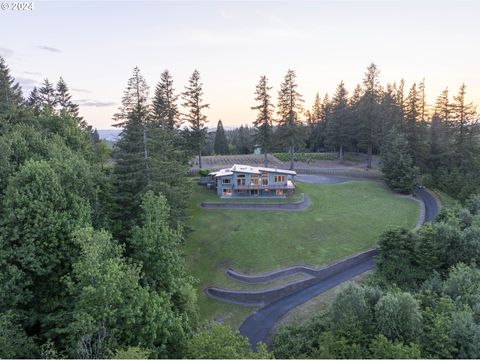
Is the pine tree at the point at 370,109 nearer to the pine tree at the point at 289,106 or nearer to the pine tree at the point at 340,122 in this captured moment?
the pine tree at the point at 340,122

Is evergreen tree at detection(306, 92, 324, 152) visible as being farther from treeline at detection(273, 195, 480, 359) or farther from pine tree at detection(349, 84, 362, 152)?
treeline at detection(273, 195, 480, 359)

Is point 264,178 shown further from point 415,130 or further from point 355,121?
point 355,121

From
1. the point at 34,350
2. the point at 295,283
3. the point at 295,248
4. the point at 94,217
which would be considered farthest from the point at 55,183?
the point at 295,248

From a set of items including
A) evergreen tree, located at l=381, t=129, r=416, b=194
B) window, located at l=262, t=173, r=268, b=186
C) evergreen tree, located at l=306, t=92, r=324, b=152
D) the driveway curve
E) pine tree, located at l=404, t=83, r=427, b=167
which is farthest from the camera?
evergreen tree, located at l=306, t=92, r=324, b=152

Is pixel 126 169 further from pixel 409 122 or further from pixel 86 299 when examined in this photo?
pixel 409 122

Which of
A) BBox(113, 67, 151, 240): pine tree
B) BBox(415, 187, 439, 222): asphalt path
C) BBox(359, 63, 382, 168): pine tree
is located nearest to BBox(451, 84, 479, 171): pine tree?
BBox(415, 187, 439, 222): asphalt path

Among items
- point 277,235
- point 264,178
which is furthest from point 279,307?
point 264,178

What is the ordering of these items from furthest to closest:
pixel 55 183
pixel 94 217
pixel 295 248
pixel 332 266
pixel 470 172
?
pixel 470 172 → pixel 295 248 → pixel 332 266 → pixel 94 217 → pixel 55 183
